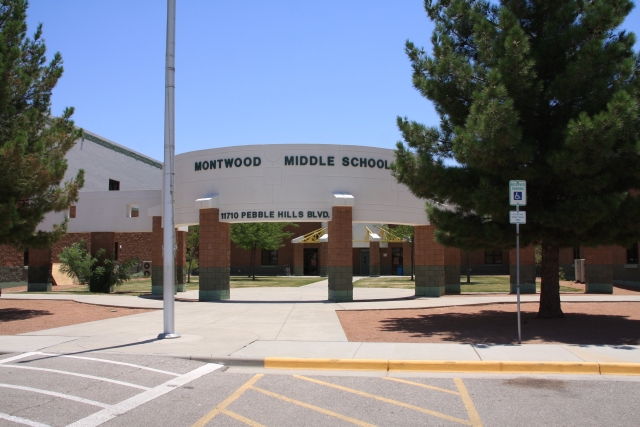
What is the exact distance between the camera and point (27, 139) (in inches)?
651

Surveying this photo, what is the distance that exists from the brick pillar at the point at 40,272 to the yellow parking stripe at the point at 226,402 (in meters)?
24.7

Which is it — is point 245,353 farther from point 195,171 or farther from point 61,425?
point 195,171

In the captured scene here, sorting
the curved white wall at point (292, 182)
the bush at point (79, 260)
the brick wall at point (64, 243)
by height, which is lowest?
the bush at point (79, 260)

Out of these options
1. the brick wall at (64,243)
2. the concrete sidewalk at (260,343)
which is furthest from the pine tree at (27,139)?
the brick wall at (64,243)

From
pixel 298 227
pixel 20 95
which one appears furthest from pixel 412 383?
pixel 298 227

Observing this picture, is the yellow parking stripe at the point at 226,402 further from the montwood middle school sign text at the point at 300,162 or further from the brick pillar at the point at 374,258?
the brick pillar at the point at 374,258

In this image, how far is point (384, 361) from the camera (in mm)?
9648

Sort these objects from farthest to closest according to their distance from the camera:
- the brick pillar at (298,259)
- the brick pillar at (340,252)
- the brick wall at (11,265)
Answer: the brick pillar at (298,259), the brick wall at (11,265), the brick pillar at (340,252)

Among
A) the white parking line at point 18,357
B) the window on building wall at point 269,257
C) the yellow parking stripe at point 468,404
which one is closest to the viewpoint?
the yellow parking stripe at point 468,404

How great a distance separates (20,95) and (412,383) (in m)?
14.8

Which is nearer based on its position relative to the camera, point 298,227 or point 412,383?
point 412,383

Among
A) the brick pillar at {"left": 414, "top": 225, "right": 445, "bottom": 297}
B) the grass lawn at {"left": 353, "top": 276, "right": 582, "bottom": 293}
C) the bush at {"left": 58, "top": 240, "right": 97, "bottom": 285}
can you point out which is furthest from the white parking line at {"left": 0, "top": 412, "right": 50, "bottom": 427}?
Result: the grass lawn at {"left": 353, "top": 276, "right": 582, "bottom": 293}

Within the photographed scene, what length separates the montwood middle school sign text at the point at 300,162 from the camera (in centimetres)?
2284

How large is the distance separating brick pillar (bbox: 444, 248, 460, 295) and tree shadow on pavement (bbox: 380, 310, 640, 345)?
32.8 feet
